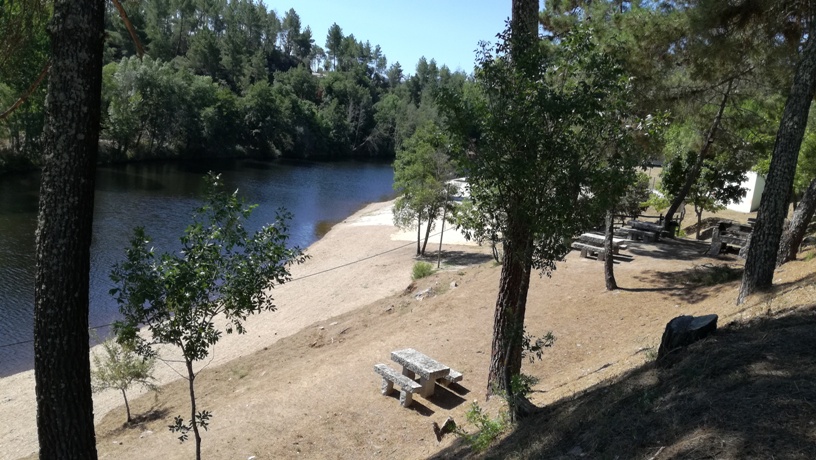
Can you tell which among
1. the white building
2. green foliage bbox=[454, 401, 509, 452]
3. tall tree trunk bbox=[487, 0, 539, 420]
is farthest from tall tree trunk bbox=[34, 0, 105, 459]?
the white building

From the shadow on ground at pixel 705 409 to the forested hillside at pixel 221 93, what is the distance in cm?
679

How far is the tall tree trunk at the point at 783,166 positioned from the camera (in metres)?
9.41

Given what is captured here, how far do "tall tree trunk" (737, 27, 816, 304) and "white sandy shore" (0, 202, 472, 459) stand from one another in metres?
11.7

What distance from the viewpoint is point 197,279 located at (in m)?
7.97

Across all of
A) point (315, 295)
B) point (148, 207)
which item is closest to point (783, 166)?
point (315, 295)

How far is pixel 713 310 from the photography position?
11.2m

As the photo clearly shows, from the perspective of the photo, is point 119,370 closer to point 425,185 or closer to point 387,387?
point 387,387

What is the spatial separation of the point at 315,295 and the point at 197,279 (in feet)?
47.1

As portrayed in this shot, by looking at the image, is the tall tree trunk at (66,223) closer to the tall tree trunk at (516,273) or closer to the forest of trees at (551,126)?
the forest of trees at (551,126)

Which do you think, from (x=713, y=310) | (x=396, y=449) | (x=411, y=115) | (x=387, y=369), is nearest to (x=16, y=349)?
(x=387, y=369)

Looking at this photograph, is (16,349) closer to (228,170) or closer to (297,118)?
(228,170)

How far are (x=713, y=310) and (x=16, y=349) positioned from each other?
17.9m

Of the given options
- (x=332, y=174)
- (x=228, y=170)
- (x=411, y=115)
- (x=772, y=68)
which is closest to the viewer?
(x=772, y=68)

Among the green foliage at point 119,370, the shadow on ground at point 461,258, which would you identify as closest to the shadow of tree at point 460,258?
the shadow on ground at point 461,258
